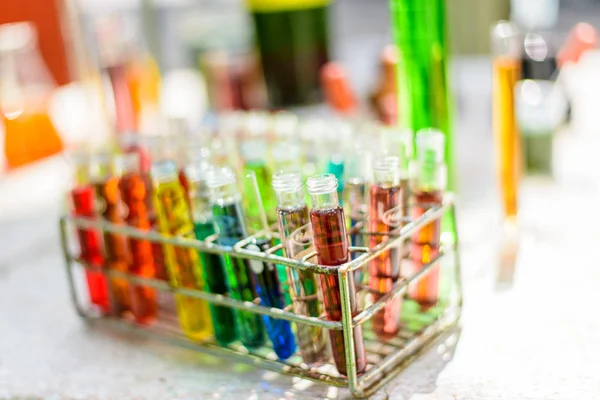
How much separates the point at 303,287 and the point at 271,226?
0.26 ft

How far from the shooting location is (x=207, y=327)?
Answer: 0.76 meters

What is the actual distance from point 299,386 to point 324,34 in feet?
2.76

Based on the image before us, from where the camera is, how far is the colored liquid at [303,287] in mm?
616

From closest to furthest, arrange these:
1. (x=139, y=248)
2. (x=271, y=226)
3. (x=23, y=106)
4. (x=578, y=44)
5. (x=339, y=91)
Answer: (x=271, y=226), (x=139, y=248), (x=578, y=44), (x=339, y=91), (x=23, y=106)

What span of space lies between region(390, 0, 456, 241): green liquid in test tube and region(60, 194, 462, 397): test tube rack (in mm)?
141

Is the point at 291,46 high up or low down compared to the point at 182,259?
up

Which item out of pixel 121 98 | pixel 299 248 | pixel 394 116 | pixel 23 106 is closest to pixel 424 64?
pixel 394 116

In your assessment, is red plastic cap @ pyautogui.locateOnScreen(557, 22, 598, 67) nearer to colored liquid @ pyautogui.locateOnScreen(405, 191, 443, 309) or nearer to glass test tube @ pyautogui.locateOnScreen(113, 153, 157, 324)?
colored liquid @ pyautogui.locateOnScreen(405, 191, 443, 309)

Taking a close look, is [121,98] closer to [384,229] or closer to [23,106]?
[23,106]

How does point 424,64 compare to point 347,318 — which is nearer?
point 347,318

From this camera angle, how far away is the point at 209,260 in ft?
2.29

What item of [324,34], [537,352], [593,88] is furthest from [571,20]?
[537,352]

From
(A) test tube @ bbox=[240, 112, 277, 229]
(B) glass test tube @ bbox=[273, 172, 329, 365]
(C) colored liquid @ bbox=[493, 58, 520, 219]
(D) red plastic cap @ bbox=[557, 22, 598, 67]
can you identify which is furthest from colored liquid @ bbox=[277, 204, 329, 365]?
(D) red plastic cap @ bbox=[557, 22, 598, 67]

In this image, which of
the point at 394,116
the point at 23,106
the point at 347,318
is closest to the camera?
the point at 347,318
